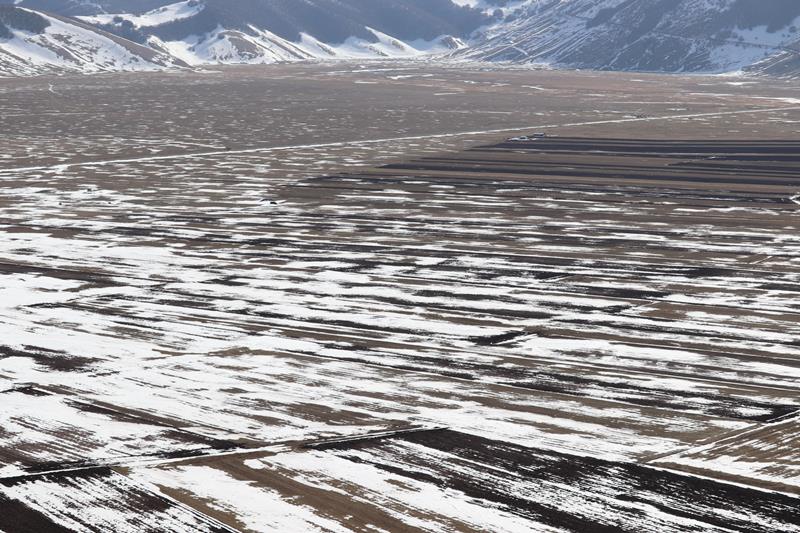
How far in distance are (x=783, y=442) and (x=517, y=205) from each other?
28.5 m

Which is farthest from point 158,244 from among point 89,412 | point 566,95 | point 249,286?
point 566,95

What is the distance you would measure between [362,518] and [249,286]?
1537 centimetres

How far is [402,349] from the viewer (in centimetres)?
2172

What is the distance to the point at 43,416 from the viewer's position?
17422 mm

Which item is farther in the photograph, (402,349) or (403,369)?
(402,349)

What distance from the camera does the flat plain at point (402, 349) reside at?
14148mm

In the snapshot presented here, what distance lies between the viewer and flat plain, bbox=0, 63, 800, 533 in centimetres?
1415

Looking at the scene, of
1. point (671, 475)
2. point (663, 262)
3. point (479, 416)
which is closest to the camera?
point (671, 475)

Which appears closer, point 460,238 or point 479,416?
point 479,416

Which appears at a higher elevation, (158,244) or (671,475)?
(671,475)

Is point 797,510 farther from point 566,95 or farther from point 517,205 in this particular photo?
point 566,95

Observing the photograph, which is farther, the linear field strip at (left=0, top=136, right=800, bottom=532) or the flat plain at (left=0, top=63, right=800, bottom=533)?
the flat plain at (left=0, top=63, right=800, bottom=533)

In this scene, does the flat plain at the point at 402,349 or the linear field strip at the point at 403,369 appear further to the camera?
the flat plain at the point at 402,349

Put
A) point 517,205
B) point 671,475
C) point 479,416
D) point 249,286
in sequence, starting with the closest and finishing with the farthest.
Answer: point 671,475 < point 479,416 < point 249,286 < point 517,205
